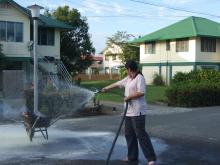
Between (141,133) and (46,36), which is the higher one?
(46,36)

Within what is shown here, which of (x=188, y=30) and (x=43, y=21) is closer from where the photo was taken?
(x=43, y=21)

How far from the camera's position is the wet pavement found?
8805mm

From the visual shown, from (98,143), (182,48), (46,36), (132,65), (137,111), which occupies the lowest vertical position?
(98,143)

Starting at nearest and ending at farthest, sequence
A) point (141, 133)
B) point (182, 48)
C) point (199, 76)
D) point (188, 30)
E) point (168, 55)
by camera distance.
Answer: point (141, 133)
point (199, 76)
point (188, 30)
point (182, 48)
point (168, 55)

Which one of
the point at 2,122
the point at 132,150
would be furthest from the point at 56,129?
the point at 132,150

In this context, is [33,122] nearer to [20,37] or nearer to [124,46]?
[20,37]

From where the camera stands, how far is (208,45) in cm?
4662

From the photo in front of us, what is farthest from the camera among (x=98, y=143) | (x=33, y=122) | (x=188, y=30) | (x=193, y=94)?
(x=188, y=30)

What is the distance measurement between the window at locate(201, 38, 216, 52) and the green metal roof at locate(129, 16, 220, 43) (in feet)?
2.75

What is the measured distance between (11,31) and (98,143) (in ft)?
82.1

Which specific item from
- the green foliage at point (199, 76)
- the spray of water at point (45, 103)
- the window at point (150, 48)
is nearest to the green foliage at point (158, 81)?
the window at point (150, 48)

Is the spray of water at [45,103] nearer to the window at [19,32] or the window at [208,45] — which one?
the window at [19,32]

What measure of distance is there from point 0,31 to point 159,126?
854 inches

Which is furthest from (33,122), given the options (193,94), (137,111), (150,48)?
(150,48)
